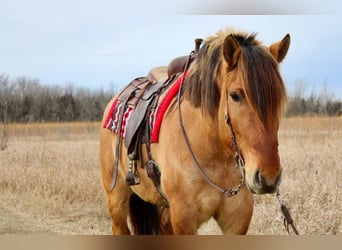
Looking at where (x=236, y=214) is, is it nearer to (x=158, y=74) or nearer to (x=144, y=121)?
(x=144, y=121)

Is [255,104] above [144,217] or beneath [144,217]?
above

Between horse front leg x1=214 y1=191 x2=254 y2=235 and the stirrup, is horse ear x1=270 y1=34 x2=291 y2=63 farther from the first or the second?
the stirrup

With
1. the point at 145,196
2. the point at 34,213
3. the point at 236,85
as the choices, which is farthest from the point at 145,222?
the point at 34,213

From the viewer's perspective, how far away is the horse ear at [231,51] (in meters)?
1.50

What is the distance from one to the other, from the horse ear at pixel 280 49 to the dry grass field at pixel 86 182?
1.55 metres

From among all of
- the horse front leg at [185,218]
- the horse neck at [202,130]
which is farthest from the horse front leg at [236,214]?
the horse neck at [202,130]

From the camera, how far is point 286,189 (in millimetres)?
3316

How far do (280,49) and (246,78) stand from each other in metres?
0.25

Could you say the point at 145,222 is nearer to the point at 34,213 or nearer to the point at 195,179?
the point at 195,179

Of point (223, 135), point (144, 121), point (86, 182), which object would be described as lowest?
point (86, 182)

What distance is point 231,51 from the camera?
153 cm

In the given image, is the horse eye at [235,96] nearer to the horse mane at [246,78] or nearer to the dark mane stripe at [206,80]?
the horse mane at [246,78]

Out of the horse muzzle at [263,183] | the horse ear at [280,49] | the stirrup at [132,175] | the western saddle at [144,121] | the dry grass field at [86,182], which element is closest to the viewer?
the horse muzzle at [263,183]

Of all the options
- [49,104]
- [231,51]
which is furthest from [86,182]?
[231,51]
